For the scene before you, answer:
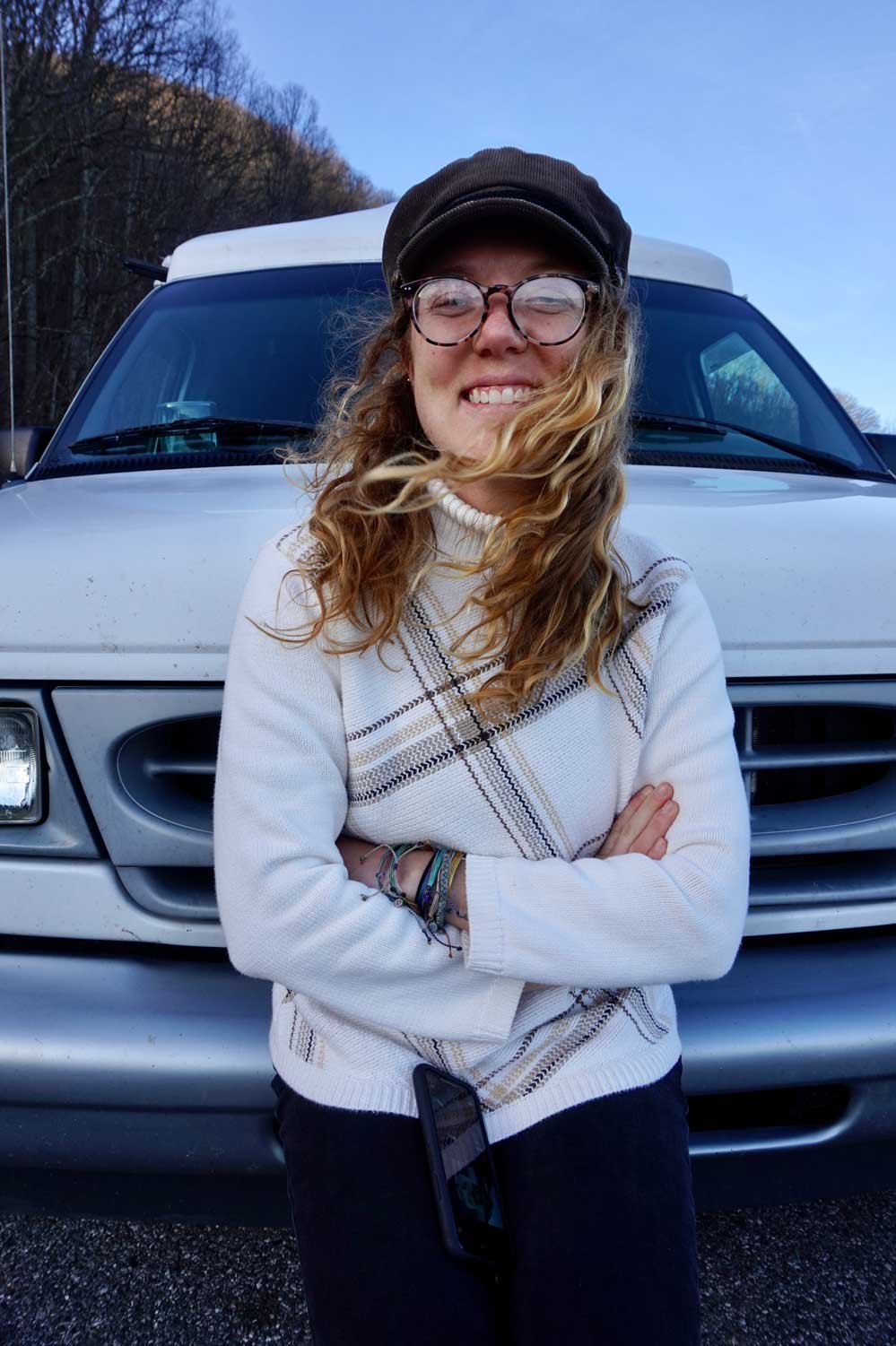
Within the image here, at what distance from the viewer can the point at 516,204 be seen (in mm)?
1313

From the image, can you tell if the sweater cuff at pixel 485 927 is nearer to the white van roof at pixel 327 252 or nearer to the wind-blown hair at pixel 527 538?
the wind-blown hair at pixel 527 538

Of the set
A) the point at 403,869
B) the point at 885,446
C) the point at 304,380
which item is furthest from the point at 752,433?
the point at 403,869

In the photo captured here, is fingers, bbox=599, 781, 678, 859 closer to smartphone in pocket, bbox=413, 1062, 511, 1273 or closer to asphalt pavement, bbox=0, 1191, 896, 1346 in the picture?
smartphone in pocket, bbox=413, 1062, 511, 1273

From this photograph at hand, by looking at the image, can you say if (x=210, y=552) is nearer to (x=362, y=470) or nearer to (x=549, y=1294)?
(x=362, y=470)

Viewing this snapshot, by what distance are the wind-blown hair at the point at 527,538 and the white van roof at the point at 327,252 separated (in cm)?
162

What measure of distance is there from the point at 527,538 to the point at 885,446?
1.87m

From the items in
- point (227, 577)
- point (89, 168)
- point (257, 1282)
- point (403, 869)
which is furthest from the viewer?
point (89, 168)

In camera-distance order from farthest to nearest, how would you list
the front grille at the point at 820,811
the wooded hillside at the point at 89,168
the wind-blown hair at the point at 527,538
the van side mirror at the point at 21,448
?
1. the wooded hillside at the point at 89,168
2. the van side mirror at the point at 21,448
3. the front grille at the point at 820,811
4. the wind-blown hair at the point at 527,538

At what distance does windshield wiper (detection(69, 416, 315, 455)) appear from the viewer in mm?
2265

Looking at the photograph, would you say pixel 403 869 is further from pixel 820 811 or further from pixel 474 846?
pixel 820 811

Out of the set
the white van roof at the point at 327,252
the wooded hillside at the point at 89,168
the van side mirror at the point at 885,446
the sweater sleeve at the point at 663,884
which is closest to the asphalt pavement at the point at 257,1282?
the sweater sleeve at the point at 663,884

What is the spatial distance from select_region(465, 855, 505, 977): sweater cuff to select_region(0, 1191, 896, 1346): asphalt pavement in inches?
39.0

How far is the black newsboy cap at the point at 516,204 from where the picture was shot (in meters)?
1.33

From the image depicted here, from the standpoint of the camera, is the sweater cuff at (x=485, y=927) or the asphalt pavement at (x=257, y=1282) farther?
the asphalt pavement at (x=257, y=1282)
